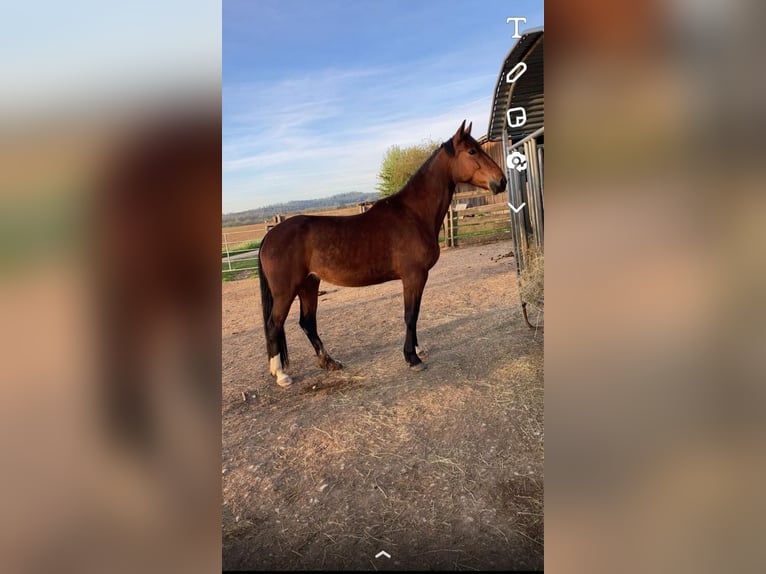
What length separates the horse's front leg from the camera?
304 centimetres

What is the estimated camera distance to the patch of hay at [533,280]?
326cm

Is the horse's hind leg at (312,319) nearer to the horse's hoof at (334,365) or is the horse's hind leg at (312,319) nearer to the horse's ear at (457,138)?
the horse's hoof at (334,365)

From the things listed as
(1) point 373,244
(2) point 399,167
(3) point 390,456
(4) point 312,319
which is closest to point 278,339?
(4) point 312,319

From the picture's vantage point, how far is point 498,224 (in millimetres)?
9070

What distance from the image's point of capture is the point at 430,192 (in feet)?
9.77

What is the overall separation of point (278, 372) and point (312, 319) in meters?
0.56

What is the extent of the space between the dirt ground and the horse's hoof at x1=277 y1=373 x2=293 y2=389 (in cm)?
6

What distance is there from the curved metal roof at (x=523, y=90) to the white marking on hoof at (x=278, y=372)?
2640 mm

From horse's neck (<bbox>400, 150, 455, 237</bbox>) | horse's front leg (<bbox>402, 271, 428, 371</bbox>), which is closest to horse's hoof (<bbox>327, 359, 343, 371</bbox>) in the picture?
horse's front leg (<bbox>402, 271, 428, 371</bbox>)

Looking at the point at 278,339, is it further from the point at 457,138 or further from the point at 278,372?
the point at 457,138
